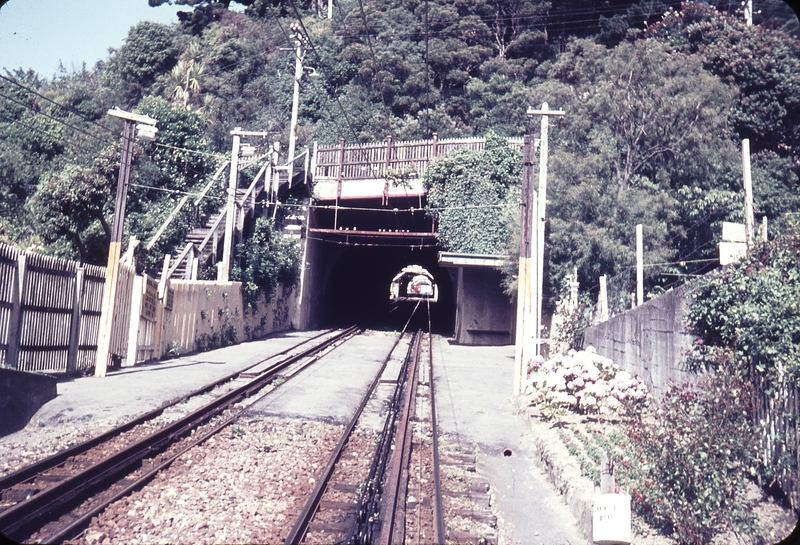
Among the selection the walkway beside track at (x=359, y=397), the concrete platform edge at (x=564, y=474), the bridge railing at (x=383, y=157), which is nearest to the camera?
the concrete platform edge at (x=564, y=474)

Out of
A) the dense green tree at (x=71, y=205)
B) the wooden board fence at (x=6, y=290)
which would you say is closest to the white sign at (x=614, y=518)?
the wooden board fence at (x=6, y=290)

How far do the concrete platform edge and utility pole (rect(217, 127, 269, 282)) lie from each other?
507 inches

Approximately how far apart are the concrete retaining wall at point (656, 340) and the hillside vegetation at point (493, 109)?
196cm

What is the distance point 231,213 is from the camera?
790 inches

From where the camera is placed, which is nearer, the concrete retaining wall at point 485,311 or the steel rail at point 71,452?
the steel rail at point 71,452

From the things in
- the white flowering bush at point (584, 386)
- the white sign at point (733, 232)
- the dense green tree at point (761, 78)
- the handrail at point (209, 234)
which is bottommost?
the white flowering bush at point (584, 386)

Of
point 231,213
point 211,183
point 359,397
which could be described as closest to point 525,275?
point 359,397

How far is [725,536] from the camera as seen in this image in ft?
17.8

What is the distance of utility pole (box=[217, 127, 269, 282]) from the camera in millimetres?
19922

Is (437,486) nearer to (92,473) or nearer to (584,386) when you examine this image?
(92,473)

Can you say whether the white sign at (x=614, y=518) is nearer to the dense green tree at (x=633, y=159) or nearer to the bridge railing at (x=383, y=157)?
the dense green tree at (x=633, y=159)

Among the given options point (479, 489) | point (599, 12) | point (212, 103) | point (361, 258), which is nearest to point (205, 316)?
point (479, 489)

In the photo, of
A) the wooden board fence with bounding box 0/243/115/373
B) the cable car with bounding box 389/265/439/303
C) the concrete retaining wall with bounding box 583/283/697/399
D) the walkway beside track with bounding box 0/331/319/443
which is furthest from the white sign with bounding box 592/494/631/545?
the cable car with bounding box 389/265/439/303

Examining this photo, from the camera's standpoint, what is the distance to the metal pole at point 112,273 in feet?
41.2
